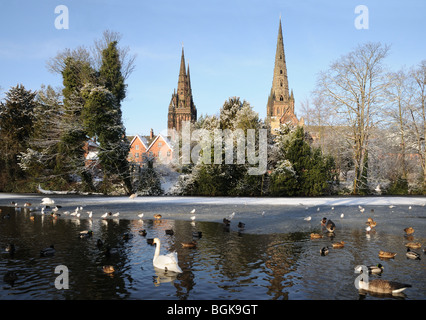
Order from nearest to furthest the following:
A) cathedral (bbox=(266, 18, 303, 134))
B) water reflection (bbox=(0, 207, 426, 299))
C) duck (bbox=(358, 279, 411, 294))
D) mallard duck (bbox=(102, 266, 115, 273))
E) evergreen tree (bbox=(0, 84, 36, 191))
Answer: duck (bbox=(358, 279, 411, 294)) → water reflection (bbox=(0, 207, 426, 299)) → mallard duck (bbox=(102, 266, 115, 273)) → evergreen tree (bbox=(0, 84, 36, 191)) → cathedral (bbox=(266, 18, 303, 134))

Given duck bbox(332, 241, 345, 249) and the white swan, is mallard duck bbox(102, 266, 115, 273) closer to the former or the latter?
the white swan

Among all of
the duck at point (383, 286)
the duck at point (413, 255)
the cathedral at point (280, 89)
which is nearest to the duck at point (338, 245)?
the duck at point (413, 255)

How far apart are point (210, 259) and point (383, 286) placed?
6.03 m

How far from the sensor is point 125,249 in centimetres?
1454

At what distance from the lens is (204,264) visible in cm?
1223

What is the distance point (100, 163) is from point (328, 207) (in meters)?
28.3

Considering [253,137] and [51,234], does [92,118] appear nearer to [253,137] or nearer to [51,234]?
[253,137]

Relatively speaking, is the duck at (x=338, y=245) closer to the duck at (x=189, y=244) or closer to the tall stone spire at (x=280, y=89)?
the duck at (x=189, y=244)

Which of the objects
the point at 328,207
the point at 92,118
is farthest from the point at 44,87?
the point at 328,207

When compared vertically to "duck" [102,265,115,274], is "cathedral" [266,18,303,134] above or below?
above

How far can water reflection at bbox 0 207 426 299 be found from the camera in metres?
Answer: 9.49

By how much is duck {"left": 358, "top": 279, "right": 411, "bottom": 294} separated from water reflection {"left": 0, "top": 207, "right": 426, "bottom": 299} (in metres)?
0.28

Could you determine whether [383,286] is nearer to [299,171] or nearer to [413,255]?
[413,255]

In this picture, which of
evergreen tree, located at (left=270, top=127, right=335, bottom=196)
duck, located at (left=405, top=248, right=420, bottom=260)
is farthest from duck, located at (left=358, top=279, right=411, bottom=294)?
evergreen tree, located at (left=270, top=127, right=335, bottom=196)
